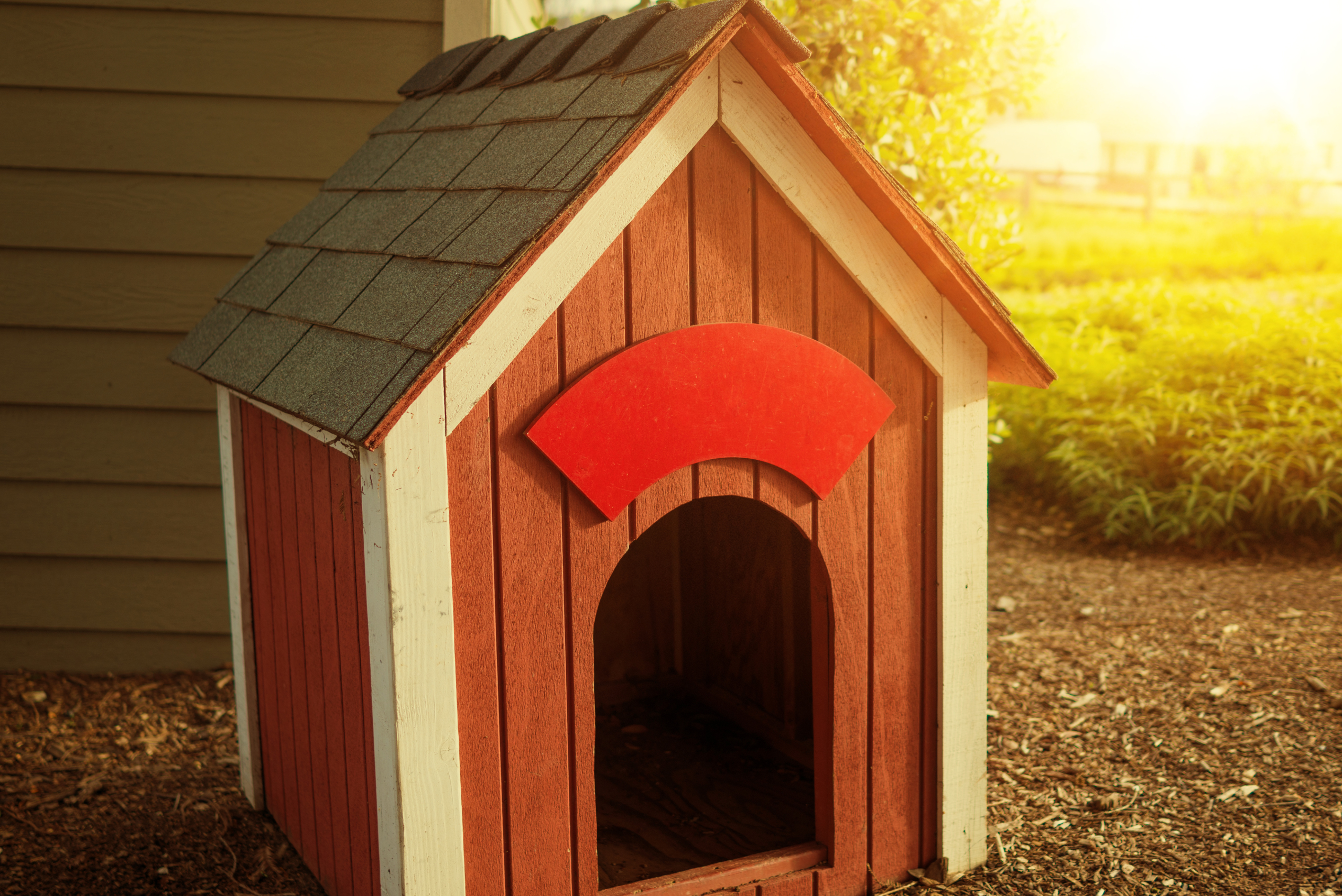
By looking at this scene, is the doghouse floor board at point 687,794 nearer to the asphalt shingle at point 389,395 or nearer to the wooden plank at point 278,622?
the wooden plank at point 278,622

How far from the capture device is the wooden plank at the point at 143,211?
13.8 ft

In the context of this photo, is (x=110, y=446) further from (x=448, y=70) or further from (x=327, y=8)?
(x=448, y=70)

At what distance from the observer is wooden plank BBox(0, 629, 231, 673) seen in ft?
Result: 14.5

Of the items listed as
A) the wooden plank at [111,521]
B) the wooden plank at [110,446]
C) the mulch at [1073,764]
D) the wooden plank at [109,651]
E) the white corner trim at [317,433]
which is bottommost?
the mulch at [1073,764]

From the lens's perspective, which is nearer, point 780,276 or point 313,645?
point 780,276

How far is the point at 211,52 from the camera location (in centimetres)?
418

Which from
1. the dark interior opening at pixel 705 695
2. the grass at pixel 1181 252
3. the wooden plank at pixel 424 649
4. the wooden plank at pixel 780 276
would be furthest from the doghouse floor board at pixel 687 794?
the grass at pixel 1181 252

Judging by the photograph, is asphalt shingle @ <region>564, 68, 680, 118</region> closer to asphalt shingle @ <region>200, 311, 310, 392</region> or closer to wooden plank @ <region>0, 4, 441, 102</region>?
asphalt shingle @ <region>200, 311, 310, 392</region>

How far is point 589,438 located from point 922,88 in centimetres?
314

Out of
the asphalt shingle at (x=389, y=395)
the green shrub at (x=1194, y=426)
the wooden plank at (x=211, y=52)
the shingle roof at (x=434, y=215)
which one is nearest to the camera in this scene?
the asphalt shingle at (x=389, y=395)

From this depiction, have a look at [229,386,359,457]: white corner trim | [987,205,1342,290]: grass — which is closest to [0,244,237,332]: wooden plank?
[229,386,359,457]: white corner trim

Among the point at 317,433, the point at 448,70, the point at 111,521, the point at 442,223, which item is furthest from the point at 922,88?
the point at 111,521

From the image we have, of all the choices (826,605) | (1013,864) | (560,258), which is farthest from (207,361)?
(1013,864)

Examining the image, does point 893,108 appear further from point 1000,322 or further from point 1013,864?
point 1013,864
